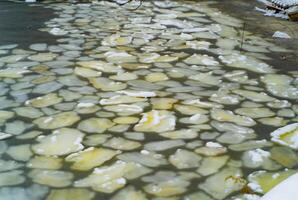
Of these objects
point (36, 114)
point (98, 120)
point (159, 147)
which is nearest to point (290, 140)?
point (159, 147)

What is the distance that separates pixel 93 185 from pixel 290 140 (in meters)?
1.25

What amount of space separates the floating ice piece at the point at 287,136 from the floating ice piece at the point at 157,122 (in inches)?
25.1

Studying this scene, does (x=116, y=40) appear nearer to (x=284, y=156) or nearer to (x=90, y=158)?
(x=90, y=158)

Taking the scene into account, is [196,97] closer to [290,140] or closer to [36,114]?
[290,140]

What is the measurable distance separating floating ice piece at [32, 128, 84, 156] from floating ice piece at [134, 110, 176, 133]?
39 cm

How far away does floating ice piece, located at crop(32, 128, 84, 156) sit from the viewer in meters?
2.65

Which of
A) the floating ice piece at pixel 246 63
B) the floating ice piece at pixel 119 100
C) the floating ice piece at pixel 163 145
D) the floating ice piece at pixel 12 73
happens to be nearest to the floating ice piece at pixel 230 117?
the floating ice piece at pixel 163 145

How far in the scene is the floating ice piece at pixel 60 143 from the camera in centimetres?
Result: 265

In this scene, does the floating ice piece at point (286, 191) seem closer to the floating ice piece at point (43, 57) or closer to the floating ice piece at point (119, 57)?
the floating ice piece at point (119, 57)

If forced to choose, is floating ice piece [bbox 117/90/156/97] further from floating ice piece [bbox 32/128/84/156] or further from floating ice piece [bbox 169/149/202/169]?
floating ice piece [bbox 169/149/202/169]

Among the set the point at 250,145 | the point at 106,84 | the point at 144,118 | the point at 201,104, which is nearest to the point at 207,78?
the point at 201,104

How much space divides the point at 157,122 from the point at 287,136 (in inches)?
32.2

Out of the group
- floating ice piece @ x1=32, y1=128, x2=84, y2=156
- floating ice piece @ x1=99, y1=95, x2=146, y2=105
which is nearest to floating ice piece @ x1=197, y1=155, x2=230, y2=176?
floating ice piece @ x1=32, y1=128, x2=84, y2=156

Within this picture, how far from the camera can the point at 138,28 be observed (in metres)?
5.40
